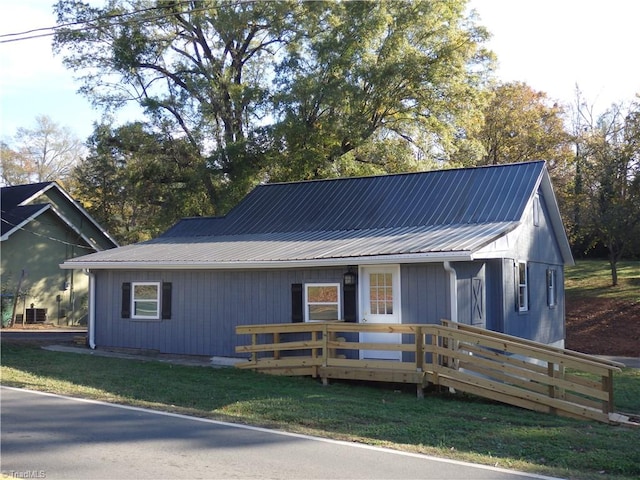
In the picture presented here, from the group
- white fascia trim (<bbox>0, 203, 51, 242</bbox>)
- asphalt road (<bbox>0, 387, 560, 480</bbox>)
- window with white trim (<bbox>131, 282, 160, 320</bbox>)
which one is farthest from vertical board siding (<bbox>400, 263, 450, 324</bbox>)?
white fascia trim (<bbox>0, 203, 51, 242</bbox>)

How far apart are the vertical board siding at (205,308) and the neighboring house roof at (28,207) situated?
9.29 meters

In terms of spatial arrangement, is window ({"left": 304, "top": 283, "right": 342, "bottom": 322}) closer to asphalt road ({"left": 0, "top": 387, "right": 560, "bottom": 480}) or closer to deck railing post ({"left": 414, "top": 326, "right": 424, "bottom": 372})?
deck railing post ({"left": 414, "top": 326, "right": 424, "bottom": 372})

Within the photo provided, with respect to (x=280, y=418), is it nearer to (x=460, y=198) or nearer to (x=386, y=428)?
(x=386, y=428)

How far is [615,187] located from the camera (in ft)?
97.8

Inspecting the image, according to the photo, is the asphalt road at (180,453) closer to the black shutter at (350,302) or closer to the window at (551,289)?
the black shutter at (350,302)

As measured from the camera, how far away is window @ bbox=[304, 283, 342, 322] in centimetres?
1459

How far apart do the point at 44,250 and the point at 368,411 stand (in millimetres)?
20181

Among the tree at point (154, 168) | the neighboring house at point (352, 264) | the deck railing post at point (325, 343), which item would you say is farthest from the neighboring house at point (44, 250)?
the deck railing post at point (325, 343)

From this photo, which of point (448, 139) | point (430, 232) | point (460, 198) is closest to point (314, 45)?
point (448, 139)

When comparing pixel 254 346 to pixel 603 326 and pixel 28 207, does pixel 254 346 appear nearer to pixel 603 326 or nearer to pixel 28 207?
pixel 28 207

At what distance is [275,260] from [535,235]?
804 centimetres

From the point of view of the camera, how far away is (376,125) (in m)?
27.8

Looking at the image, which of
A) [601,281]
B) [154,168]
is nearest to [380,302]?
[154,168]

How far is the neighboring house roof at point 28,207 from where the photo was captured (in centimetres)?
2472
